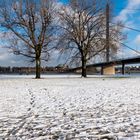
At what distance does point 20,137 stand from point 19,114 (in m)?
3.13

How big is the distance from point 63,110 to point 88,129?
3.18 m

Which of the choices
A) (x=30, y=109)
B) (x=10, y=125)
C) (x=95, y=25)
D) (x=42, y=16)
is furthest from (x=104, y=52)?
(x=10, y=125)

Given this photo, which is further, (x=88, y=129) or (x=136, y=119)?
(x=136, y=119)

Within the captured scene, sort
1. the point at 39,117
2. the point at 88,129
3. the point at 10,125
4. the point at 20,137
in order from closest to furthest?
the point at 20,137
the point at 88,129
the point at 10,125
the point at 39,117

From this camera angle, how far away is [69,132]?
275 inches

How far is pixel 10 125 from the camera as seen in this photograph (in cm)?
798

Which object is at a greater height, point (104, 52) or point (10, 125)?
point (104, 52)

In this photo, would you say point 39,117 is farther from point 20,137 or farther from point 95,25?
point 95,25

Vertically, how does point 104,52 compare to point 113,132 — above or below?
above

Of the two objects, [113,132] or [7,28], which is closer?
[113,132]

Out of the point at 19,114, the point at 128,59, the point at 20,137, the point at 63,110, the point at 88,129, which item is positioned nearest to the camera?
the point at 20,137

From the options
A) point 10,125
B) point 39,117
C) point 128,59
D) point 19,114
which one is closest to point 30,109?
point 19,114

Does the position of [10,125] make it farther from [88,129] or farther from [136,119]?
[136,119]

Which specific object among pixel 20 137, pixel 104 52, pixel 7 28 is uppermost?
pixel 7 28
